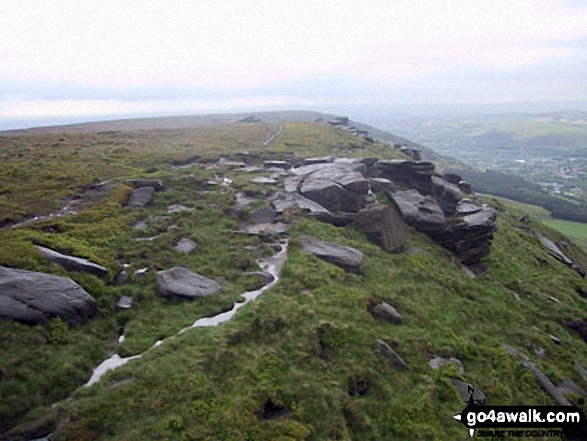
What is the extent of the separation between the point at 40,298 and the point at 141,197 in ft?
63.2

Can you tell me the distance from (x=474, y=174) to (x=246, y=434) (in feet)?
692

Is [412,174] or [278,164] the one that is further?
[278,164]

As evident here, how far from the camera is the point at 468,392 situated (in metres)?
18.7

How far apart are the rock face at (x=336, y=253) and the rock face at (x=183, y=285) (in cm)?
833

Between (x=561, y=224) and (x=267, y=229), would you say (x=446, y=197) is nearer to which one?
(x=267, y=229)

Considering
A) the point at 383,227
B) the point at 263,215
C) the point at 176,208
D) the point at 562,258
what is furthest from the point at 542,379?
the point at 562,258

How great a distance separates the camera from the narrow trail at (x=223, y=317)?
16.4 m

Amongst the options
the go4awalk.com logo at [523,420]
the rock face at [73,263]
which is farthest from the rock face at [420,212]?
the rock face at [73,263]

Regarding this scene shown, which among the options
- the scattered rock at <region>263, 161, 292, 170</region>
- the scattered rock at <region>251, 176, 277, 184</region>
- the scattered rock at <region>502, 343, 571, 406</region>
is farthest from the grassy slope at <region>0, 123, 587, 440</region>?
the scattered rock at <region>263, 161, 292, 170</region>

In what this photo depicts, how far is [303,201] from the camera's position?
37.4 m

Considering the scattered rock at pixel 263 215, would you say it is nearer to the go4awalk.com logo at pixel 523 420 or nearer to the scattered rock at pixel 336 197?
the scattered rock at pixel 336 197

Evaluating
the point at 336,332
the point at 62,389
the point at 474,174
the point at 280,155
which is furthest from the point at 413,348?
the point at 474,174

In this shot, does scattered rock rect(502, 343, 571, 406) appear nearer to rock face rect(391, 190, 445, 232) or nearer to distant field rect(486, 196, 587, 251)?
rock face rect(391, 190, 445, 232)

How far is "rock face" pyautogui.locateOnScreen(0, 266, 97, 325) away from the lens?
17.1 m
